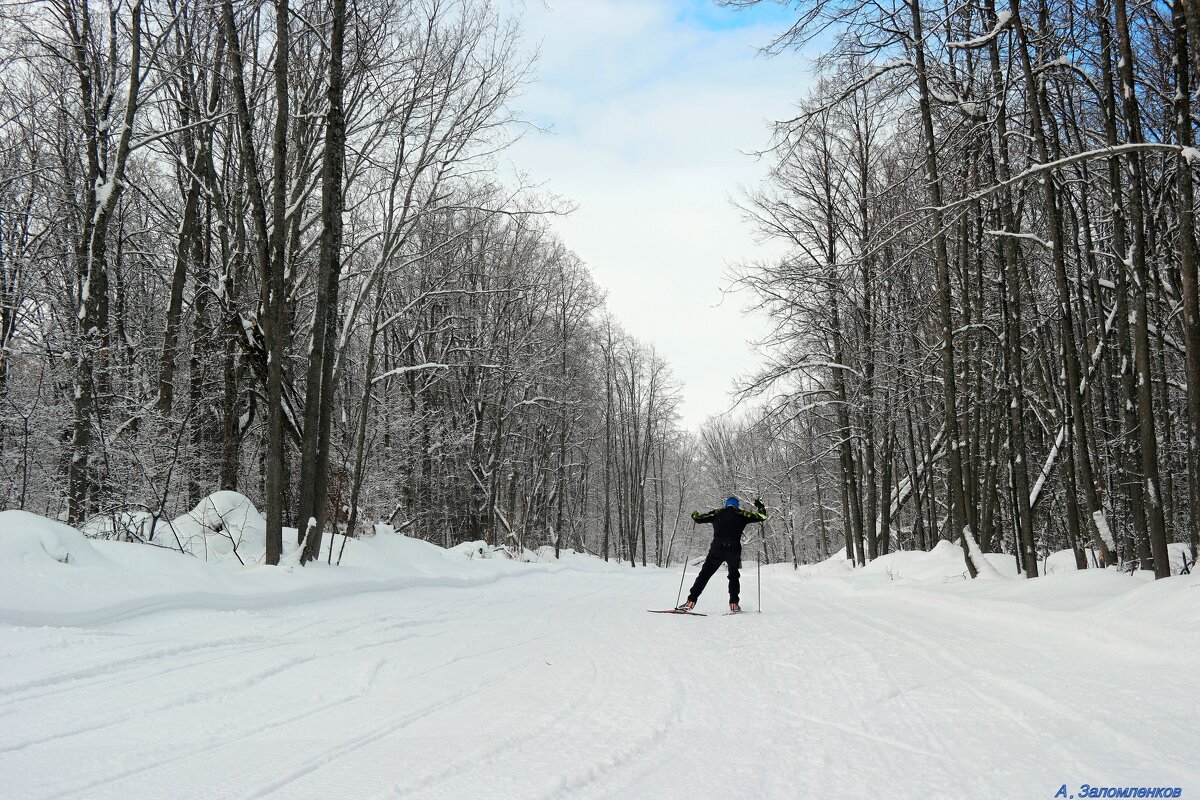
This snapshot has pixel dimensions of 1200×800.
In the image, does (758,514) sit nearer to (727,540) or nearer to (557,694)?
(727,540)

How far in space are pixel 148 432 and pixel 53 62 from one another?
9082 millimetres

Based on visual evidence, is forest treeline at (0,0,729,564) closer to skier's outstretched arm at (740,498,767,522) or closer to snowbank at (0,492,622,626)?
snowbank at (0,492,622,626)

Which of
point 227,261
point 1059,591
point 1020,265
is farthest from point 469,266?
point 1059,591

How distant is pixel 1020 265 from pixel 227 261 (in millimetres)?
18429

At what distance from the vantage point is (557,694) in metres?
4.70

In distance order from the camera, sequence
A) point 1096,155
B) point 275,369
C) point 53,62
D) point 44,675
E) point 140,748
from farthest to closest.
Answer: point 53,62, point 275,369, point 1096,155, point 44,675, point 140,748

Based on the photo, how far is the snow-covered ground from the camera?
3.11m

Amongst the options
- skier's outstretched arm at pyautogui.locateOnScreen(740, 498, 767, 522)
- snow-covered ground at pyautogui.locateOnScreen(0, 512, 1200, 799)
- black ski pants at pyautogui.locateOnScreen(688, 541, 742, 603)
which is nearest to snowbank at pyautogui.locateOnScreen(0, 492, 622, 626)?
snow-covered ground at pyautogui.locateOnScreen(0, 512, 1200, 799)

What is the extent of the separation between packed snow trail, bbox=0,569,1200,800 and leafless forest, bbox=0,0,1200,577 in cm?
474

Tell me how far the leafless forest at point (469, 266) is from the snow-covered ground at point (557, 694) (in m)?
3.47

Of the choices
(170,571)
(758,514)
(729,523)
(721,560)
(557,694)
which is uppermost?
(758,514)

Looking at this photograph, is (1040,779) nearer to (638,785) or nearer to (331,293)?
(638,785)

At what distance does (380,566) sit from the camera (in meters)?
14.1

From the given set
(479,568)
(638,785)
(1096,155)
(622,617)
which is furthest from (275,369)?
(1096,155)
